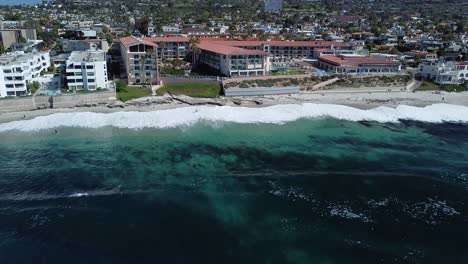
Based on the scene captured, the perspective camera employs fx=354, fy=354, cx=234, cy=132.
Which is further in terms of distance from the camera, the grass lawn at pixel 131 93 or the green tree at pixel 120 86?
the green tree at pixel 120 86

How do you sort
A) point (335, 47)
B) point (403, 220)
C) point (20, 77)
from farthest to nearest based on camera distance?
point (335, 47) < point (20, 77) < point (403, 220)

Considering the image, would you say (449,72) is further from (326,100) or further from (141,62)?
(141,62)

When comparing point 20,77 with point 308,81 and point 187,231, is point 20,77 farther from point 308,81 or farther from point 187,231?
point 308,81

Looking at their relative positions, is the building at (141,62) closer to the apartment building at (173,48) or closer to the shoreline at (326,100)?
the shoreline at (326,100)

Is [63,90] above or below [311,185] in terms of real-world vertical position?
above

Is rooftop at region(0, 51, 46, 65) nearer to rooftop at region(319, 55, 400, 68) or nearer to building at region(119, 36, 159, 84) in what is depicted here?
building at region(119, 36, 159, 84)

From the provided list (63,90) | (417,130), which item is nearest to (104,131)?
(63,90)

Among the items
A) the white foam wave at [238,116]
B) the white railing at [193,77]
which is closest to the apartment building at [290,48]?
the white railing at [193,77]
